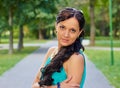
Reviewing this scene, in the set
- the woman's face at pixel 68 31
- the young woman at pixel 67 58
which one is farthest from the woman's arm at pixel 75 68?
the woman's face at pixel 68 31

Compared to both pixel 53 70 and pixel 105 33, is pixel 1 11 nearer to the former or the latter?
pixel 53 70

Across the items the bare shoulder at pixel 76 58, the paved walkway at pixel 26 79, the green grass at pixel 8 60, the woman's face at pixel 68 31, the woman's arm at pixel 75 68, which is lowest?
the green grass at pixel 8 60

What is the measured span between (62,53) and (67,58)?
0.05 meters

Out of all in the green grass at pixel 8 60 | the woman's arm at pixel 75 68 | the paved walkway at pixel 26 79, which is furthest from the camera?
the green grass at pixel 8 60

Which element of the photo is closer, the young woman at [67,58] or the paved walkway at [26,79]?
the young woman at [67,58]

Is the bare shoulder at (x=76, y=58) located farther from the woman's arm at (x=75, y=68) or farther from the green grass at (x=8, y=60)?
the green grass at (x=8, y=60)

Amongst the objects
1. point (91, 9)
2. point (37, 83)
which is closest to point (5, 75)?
point (37, 83)

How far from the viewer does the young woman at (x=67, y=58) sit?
2.37 m

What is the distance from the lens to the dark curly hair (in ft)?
7.84

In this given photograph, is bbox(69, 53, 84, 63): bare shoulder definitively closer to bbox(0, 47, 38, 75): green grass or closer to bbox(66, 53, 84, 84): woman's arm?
bbox(66, 53, 84, 84): woman's arm

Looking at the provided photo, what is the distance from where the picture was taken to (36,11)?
28.5 m

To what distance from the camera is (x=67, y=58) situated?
7.82ft

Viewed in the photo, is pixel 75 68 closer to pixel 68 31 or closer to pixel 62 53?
pixel 62 53

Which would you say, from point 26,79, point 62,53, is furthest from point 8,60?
point 62,53
